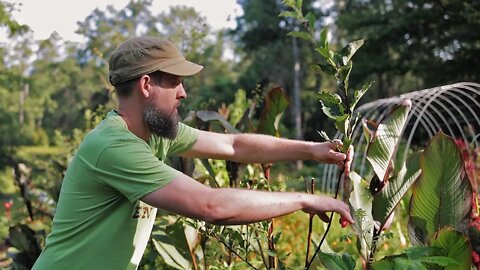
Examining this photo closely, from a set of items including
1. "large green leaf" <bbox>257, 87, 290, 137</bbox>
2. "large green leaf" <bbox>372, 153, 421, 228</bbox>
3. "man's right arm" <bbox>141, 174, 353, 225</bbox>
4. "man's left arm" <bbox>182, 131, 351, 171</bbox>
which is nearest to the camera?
"man's right arm" <bbox>141, 174, 353, 225</bbox>

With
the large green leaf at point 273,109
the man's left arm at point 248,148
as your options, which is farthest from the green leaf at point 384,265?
the large green leaf at point 273,109

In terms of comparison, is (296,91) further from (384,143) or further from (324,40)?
(324,40)

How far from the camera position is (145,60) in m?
1.98

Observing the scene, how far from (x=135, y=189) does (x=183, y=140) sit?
71 cm

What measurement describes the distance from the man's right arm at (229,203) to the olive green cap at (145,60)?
0.42m

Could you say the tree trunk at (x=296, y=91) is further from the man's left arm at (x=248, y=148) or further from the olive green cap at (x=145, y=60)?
the olive green cap at (x=145, y=60)

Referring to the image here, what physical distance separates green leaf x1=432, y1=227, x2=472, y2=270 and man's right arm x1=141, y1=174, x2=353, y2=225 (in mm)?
467

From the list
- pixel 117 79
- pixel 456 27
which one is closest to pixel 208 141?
pixel 117 79

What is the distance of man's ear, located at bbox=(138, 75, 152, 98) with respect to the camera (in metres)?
1.98

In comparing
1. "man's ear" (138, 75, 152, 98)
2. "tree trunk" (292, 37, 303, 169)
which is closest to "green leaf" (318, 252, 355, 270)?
"man's ear" (138, 75, 152, 98)

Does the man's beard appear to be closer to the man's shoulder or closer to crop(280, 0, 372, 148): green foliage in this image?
the man's shoulder

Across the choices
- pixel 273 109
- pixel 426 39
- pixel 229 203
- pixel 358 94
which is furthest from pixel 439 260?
pixel 426 39

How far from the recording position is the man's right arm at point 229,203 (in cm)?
175

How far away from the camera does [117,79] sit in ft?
6.58
